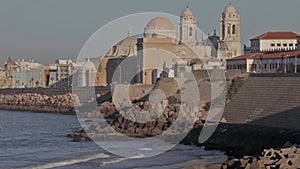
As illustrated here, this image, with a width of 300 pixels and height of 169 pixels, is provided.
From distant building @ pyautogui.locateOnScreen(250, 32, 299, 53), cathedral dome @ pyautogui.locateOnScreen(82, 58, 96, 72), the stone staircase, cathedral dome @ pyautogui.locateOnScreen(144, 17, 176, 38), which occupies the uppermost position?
cathedral dome @ pyautogui.locateOnScreen(144, 17, 176, 38)

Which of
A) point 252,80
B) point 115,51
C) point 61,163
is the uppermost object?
point 115,51

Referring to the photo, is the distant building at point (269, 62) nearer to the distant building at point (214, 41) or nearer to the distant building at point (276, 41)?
the distant building at point (276, 41)

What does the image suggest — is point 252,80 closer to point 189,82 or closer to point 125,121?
point 125,121

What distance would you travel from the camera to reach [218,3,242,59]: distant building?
166ft

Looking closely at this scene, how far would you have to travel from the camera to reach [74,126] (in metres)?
32.2

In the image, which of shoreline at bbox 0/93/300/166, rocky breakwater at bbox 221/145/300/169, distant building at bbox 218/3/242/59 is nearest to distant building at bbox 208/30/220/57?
distant building at bbox 218/3/242/59

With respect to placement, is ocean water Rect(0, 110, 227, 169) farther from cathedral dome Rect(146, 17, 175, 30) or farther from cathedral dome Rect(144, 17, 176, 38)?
cathedral dome Rect(146, 17, 175, 30)

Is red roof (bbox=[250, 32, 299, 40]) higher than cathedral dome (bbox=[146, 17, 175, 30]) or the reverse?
the reverse

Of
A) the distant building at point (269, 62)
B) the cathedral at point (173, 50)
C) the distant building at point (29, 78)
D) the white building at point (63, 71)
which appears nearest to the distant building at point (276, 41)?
the cathedral at point (173, 50)

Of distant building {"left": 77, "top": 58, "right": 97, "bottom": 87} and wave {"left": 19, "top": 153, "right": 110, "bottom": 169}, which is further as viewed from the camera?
distant building {"left": 77, "top": 58, "right": 97, "bottom": 87}

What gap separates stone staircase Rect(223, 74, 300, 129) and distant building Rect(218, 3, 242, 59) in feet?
79.1

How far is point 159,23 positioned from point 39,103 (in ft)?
43.5

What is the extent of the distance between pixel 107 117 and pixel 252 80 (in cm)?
1098

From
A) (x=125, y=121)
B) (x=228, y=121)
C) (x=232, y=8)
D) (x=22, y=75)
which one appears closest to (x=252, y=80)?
(x=228, y=121)
